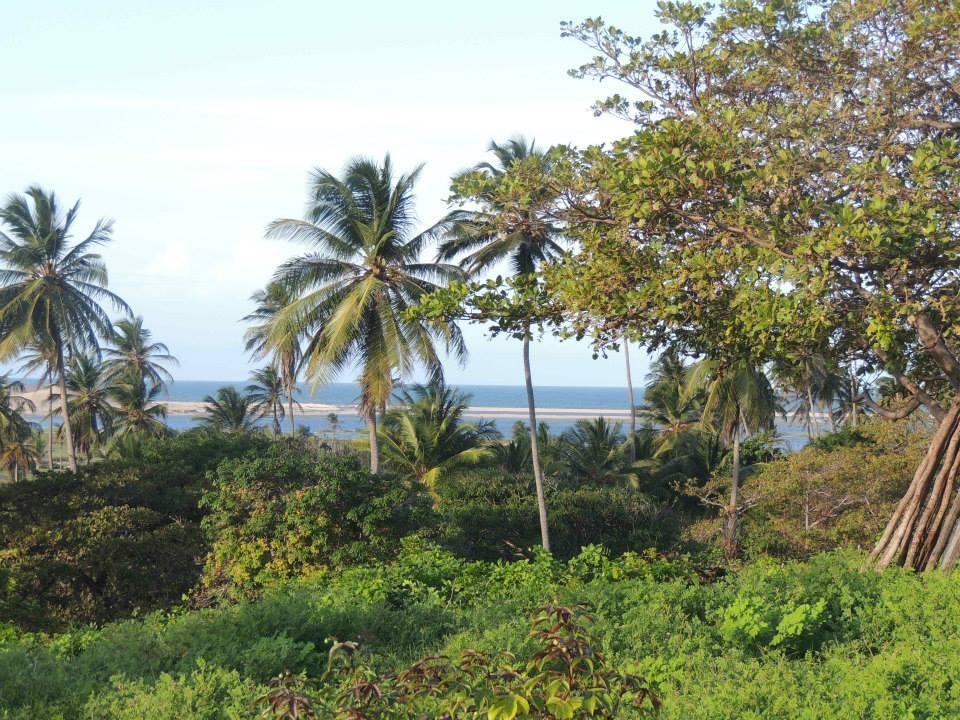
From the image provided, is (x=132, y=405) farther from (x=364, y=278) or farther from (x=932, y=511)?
(x=932, y=511)

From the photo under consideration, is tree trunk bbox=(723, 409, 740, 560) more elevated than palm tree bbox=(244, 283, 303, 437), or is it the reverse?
palm tree bbox=(244, 283, 303, 437)

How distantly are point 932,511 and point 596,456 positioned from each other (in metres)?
26.3

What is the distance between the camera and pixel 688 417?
38969 millimetres

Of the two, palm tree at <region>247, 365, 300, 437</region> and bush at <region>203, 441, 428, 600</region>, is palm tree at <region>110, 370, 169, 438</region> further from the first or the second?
bush at <region>203, 441, 428, 600</region>

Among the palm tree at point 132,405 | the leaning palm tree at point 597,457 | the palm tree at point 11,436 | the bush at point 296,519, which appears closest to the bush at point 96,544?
the bush at point 296,519

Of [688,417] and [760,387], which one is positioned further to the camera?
[688,417]

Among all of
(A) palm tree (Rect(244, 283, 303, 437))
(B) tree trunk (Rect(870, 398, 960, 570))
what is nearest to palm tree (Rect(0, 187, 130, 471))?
(A) palm tree (Rect(244, 283, 303, 437))

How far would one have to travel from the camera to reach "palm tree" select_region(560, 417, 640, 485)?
32.5 meters

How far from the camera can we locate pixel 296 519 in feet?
45.8

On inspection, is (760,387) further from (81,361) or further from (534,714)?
(81,361)

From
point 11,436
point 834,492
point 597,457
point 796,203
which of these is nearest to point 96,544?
point 796,203

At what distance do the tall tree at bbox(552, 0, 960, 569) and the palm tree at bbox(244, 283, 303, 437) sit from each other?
14179mm

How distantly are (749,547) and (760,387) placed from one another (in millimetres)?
6783

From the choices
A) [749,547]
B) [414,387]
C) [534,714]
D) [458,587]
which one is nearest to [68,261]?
[414,387]
